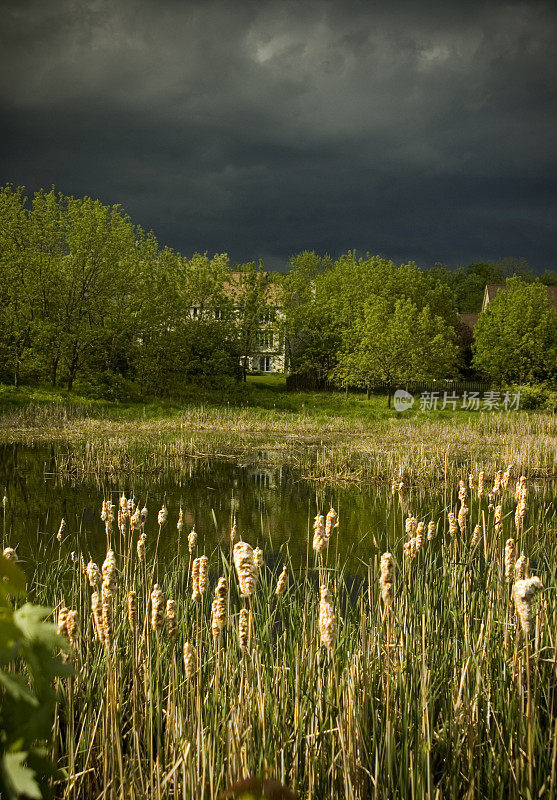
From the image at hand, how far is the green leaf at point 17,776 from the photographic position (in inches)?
41.0

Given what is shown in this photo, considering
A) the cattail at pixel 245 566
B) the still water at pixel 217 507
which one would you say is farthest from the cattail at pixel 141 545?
the still water at pixel 217 507

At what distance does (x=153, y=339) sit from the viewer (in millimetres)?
38031

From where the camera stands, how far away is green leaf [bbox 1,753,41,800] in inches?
41.0

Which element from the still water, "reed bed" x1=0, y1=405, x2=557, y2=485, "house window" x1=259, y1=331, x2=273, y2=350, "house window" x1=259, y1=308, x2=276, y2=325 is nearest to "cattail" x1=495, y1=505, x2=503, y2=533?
the still water

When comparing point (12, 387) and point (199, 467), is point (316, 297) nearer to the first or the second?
point (12, 387)

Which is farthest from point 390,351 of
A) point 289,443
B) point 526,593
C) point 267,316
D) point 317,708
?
point 526,593

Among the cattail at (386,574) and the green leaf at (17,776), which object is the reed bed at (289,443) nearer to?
the cattail at (386,574)

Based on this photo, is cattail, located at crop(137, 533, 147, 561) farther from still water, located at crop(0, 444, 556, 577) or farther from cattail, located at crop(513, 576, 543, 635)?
still water, located at crop(0, 444, 556, 577)

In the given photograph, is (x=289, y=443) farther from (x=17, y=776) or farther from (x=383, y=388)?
(x=383, y=388)

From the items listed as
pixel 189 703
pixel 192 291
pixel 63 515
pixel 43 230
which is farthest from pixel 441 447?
pixel 192 291

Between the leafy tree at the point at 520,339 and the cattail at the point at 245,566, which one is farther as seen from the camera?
the leafy tree at the point at 520,339

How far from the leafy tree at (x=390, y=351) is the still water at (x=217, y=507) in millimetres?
25169

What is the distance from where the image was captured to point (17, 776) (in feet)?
3.49

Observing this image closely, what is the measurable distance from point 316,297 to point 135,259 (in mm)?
20391
